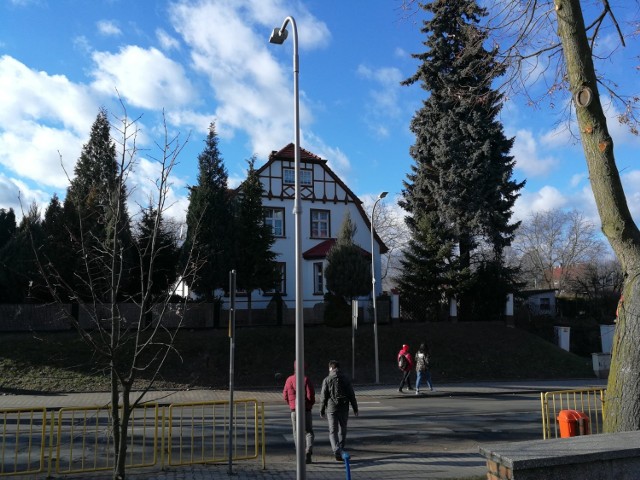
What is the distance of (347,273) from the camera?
27453 mm

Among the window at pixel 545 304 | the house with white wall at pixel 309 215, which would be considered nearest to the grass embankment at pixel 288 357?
the house with white wall at pixel 309 215

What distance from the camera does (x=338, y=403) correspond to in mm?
9523

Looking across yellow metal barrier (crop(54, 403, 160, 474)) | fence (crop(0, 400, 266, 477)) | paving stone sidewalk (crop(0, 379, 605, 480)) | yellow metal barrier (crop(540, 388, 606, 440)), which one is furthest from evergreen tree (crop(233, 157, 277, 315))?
paving stone sidewalk (crop(0, 379, 605, 480))

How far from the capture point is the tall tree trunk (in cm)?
677

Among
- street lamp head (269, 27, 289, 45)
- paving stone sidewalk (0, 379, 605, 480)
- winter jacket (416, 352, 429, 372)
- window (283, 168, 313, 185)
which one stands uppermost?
window (283, 168, 313, 185)

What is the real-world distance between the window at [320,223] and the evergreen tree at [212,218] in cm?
1252

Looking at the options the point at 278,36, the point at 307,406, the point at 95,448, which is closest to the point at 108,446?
the point at 95,448

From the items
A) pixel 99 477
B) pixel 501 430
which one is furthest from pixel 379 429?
pixel 99 477

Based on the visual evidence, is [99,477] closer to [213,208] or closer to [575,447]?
[575,447]

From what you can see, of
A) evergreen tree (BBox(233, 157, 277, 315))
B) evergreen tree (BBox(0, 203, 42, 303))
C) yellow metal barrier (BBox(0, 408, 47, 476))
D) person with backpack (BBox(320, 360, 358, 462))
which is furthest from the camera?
evergreen tree (BBox(233, 157, 277, 315))

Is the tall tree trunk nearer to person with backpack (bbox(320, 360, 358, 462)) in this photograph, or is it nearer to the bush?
person with backpack (bbox(320, 360, 358, 462))

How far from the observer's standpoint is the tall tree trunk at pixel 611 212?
6773 millimetres

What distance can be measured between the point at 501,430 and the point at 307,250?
84.0 ft

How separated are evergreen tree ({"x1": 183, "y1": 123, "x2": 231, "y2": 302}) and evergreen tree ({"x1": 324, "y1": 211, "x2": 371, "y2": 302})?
525cm
